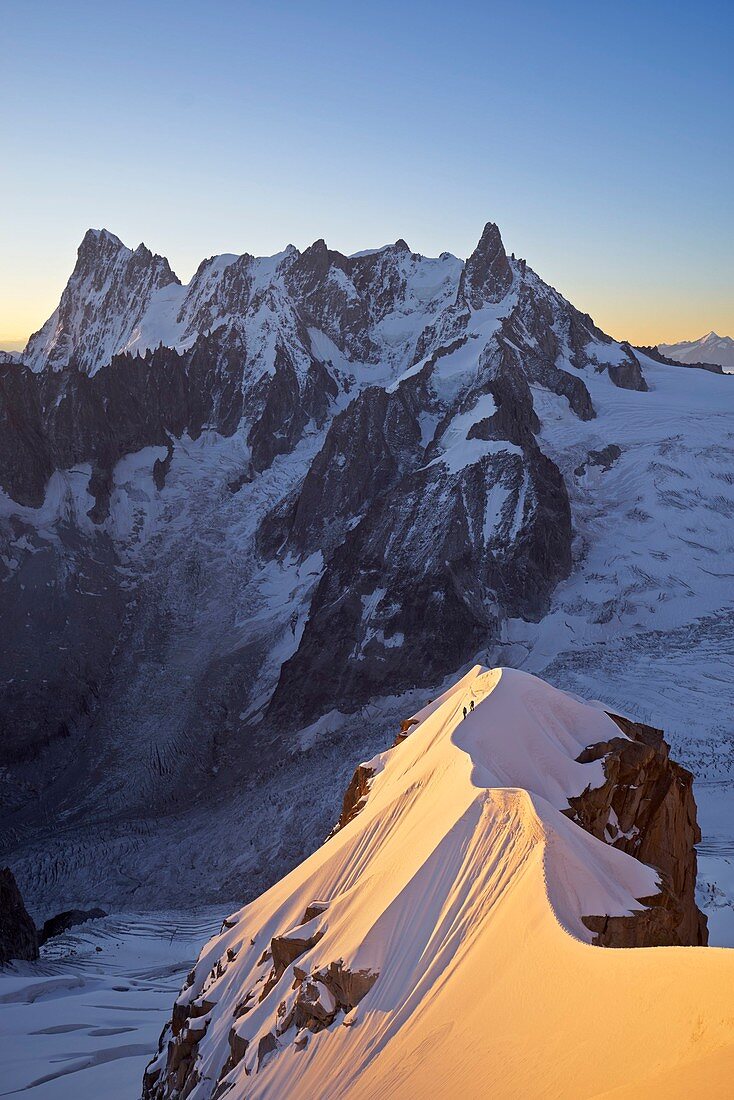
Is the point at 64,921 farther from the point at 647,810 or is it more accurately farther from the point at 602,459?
the point at 602,459

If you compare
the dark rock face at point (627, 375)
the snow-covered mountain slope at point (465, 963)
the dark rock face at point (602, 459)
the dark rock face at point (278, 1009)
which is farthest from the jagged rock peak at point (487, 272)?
the dark rock face at point (278, 1009)

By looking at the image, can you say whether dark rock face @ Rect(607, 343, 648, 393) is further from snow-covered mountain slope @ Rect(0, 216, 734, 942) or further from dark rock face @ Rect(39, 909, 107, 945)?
dark rock face @ Rect(39, 909, 107, 945)

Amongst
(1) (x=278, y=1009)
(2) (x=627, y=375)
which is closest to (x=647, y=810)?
(1) (x=278, y=1009)

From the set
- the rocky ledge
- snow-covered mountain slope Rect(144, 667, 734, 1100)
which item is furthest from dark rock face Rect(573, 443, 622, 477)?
snow-covered mountain slope Rect(144, 667, 734, 1100)

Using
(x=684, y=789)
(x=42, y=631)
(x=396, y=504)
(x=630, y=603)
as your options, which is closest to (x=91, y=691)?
(x=42, y=631)

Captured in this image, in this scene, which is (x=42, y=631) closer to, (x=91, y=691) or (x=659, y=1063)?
(x=91, y=691)

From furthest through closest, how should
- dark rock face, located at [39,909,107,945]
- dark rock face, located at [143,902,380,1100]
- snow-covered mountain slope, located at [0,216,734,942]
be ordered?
snow-covered mountain slope, located at [0,216,734,942], dark rock face, located at [39,909,107,945], dark rock face, located at [143,902,380,1100]

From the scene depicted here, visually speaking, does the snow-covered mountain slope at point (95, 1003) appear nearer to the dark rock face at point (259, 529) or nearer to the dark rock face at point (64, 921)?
the dark rock face at point (64, 921)
